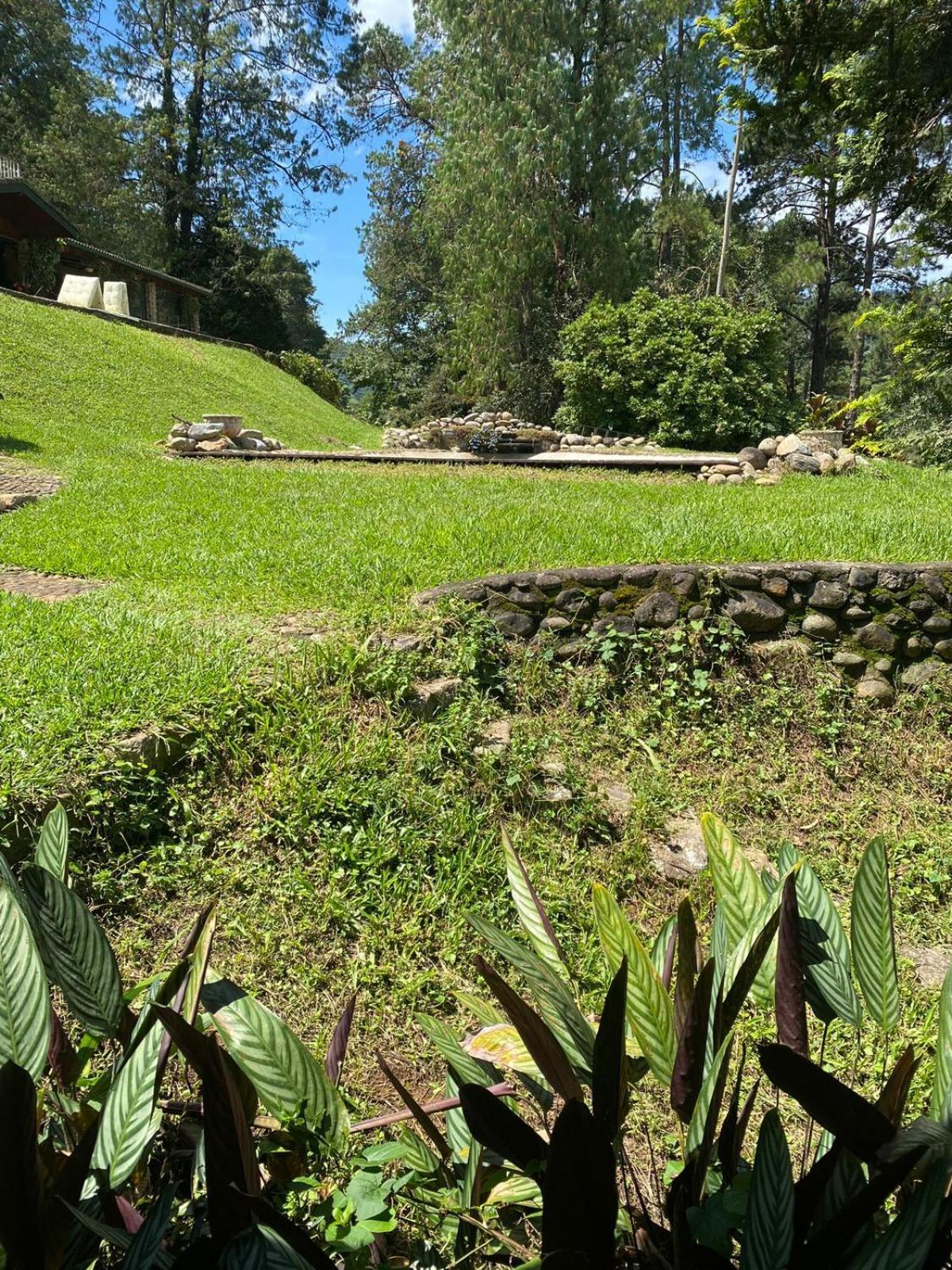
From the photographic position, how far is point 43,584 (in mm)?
4453

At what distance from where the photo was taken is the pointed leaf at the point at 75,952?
2.94 feet

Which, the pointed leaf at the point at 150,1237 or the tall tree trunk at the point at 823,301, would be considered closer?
the pointed leaf at the point at 150,1237

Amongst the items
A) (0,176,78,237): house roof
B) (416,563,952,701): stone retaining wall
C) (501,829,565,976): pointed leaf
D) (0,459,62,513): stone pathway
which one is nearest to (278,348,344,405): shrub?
(0,176,78,237): house roof

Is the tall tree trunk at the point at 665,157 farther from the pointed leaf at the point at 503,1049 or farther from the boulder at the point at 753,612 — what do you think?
the pointed leaf at the point at 503,1049

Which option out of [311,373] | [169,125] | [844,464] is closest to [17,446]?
[844,464]

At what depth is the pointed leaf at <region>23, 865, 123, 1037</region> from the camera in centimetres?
90

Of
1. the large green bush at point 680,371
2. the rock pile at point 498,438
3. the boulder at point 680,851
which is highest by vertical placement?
the large green bush at point 680,371

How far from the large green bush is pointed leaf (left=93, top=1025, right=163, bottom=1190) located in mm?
15061

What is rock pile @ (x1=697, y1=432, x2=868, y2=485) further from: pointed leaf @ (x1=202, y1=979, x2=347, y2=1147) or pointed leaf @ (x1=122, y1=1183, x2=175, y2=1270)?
pointed leaf @ (x1=122, y1=1183, x2=175, y2=1270)

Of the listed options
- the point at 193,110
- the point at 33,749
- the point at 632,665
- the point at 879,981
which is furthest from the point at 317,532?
the point at 193,110

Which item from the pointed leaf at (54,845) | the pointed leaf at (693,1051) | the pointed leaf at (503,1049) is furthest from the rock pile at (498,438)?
the pointed leaf at (693,1051)

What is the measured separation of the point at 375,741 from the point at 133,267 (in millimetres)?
22549

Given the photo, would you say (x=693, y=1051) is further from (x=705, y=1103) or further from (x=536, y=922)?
(x=536, y=922)

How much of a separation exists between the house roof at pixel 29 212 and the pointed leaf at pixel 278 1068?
21.1m
